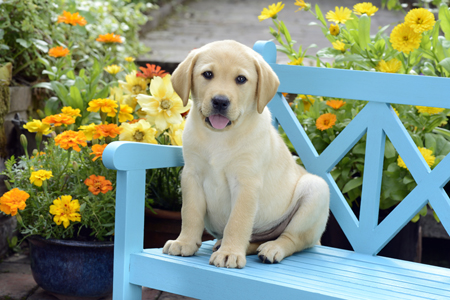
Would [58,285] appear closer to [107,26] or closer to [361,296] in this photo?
[361,296]

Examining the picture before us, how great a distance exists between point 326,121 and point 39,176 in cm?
157

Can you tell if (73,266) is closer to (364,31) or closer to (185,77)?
(185,77)

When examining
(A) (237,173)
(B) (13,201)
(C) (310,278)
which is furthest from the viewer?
(B) (13,201)

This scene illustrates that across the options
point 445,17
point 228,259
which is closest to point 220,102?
point 228,259

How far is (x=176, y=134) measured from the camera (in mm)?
2742

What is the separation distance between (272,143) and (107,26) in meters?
2.75

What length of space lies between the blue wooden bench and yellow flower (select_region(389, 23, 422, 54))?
29cm

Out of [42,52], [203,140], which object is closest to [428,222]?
[203,140]

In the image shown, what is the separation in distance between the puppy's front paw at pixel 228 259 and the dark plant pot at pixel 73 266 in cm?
79

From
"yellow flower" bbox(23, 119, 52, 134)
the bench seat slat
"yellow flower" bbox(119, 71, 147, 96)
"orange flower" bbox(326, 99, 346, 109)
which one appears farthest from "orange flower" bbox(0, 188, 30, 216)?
"orange flower" bbox(326, 99, 346, 109)

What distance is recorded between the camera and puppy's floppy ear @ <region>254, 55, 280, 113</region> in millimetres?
2081

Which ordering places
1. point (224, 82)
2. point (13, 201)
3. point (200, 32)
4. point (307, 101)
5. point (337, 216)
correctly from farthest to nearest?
point (200, 32) → point (307, 101) → point (337, 216) → point (13, 201) → point (224, 82)

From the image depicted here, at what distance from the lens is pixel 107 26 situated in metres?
4.49

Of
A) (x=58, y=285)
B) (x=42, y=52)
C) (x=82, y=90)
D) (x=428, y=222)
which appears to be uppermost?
(x=42, y=52)
